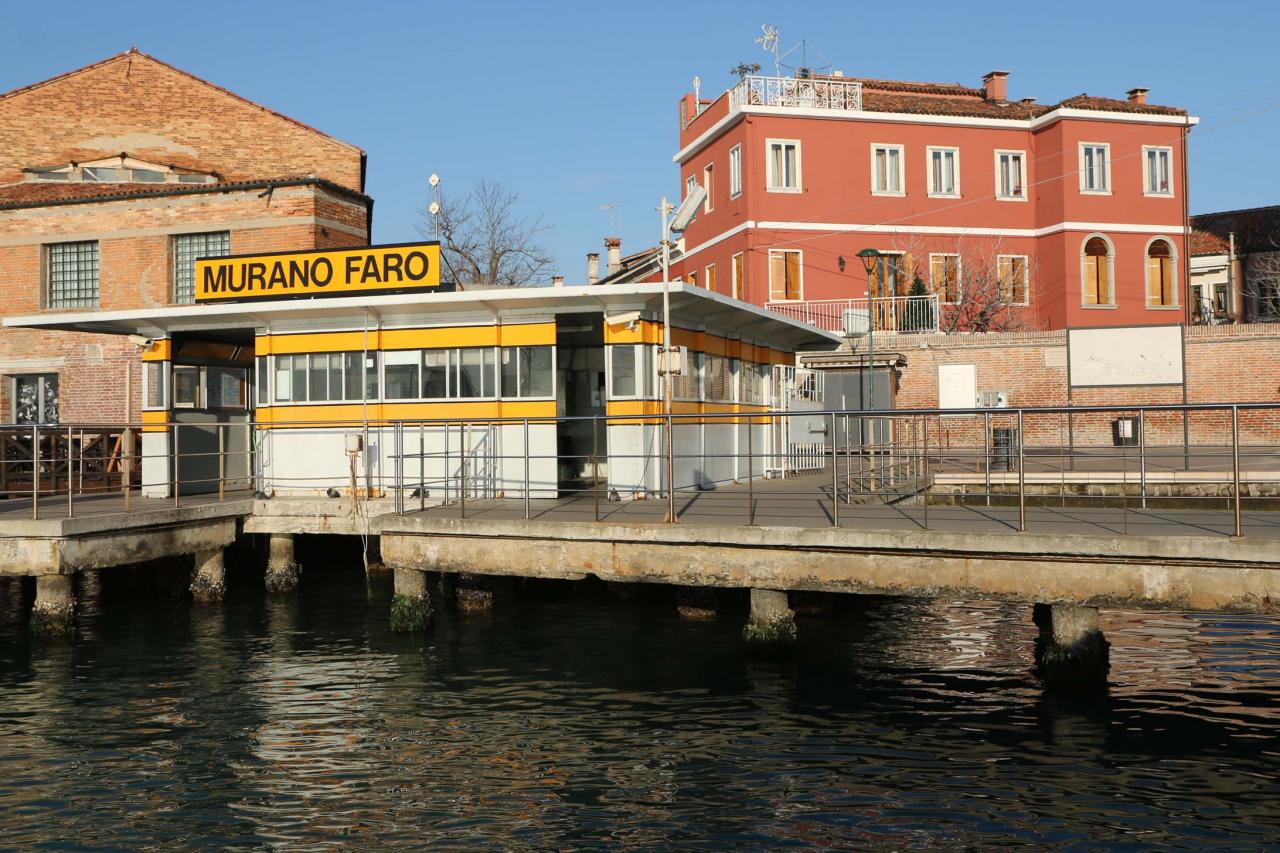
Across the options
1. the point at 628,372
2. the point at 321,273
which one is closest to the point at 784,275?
the point at 321,273

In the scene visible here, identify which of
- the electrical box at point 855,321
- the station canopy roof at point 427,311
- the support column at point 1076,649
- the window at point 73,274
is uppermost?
the window at point 73,274

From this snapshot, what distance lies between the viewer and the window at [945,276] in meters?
42.3

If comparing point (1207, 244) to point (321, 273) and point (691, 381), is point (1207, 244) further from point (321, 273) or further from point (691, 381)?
point (321, 273)

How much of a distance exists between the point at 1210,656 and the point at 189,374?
17.5 metres

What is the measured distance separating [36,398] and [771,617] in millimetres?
27926

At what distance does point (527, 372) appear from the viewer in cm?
1836

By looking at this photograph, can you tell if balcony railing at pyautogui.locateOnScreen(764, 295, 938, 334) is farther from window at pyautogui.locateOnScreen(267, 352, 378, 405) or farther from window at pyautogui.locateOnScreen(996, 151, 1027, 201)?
window at pyautogui.locateOnScreen(267, 352, 378, 405)

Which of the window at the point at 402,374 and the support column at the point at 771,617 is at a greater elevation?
the window at the point at 402,374

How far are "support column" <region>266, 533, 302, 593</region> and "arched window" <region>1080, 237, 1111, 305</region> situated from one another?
3352cm

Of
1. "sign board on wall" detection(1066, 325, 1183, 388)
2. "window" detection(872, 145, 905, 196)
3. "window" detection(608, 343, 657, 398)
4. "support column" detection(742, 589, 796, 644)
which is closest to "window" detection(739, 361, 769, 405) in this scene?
"window" detection(608, 343, 657, 398)

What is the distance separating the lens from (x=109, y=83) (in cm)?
3622

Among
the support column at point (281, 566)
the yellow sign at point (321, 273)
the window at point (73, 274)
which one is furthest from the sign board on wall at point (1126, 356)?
the window at point (73, 274)

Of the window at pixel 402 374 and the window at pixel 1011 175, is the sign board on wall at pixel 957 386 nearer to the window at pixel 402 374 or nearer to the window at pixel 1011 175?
the window at pixel 1011 175

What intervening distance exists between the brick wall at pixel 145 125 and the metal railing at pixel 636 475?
1291 cm
